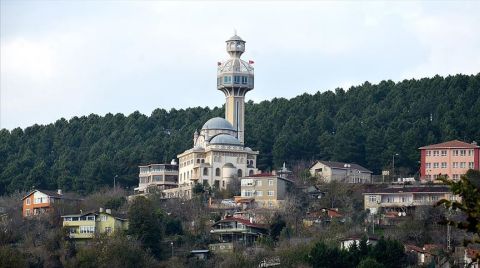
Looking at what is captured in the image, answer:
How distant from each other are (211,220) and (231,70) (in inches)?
668

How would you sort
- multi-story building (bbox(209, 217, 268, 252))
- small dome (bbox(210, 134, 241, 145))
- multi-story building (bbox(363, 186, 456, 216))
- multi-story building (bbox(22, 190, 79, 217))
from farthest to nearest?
small dome (bbox(210, 134, 241, 145)) → multi-story building (bbox(22, 190, 79, 217)) → multi-story building (bbox(363, 186, 456, 216)) → multi-story building (bbox(209, 217, 268, 252))

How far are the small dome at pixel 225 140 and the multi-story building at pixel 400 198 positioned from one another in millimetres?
11200

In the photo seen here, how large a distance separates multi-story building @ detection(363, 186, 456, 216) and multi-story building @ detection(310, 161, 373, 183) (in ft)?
16.6

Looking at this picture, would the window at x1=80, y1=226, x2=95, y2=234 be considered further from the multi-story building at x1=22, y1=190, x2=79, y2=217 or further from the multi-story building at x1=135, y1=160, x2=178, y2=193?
the multi-story building at x1=135, y1=160, x2=178, y2=193

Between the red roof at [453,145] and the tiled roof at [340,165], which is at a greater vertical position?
the red roof at [453,145]

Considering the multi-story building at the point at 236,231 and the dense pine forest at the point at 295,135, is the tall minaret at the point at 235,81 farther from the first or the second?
the multi-story building at the point at 236,231

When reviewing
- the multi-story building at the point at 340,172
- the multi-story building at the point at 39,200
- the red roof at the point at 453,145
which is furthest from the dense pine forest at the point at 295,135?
the multi-story building at the point at 39,200

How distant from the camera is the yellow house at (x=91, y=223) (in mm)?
68500

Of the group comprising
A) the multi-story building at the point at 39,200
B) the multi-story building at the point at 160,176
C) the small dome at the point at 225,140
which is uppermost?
the small dome at the point at 225,140

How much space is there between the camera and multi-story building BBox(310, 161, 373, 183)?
75.3 meters

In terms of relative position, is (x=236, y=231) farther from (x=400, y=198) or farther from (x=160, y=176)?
(x=160, y=176)

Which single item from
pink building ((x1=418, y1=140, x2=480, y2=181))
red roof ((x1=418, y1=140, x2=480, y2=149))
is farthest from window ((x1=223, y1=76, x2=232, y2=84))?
red roof ((x1=418, y1=140, x2=480, y2=149))

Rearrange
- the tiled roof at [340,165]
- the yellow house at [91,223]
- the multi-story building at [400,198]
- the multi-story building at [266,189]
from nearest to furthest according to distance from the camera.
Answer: the multi-story building at [400,198]
the yellow house at [91,223]
the multi-story building at [266,189]
the tiled roof at [340,165]

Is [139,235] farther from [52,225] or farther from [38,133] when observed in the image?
[38,133]
